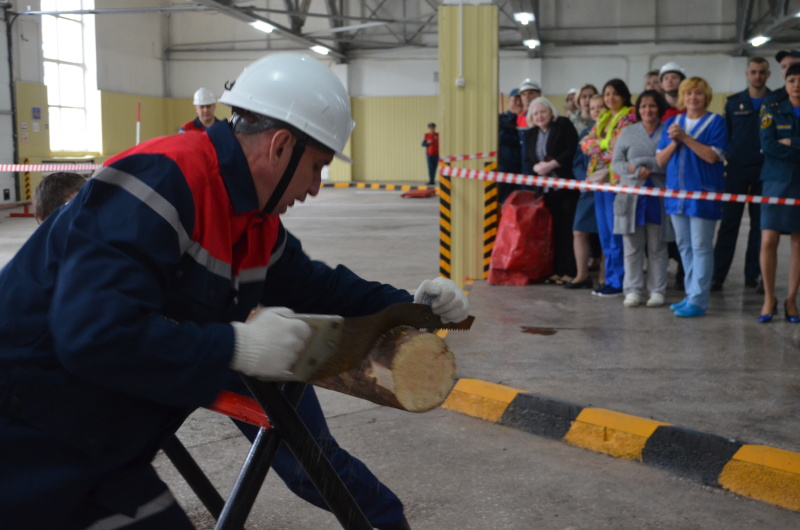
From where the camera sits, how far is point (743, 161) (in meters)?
7.45

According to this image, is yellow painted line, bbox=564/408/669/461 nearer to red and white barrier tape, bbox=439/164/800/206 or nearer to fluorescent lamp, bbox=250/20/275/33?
red and white barrier tape, bbox=439/164/800/206

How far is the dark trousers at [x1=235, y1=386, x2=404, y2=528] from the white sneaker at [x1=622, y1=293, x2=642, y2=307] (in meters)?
4.74

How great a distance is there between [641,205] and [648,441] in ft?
10.9

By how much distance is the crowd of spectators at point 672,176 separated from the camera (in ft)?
20.4

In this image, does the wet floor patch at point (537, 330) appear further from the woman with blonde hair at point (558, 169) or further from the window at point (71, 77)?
the window at point (71, 77)

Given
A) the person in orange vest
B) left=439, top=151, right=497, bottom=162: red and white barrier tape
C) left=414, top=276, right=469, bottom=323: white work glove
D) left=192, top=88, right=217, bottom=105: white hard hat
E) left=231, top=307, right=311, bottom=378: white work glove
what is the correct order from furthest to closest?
the person in orange vest < left=192, top=88, right=217, bottom=105: white hard hat < left=439, top=151, right=497, bottom=162: red and white barrier tape < left=414, top=276, right=469, bottom=323: white work glove < left=231, top=307, right=311, bottom=378: white work glove

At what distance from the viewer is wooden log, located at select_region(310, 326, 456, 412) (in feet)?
6.25

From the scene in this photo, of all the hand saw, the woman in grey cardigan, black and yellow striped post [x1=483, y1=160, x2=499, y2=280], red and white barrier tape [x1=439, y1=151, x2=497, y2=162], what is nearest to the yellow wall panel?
black and yellow striped post [x1=483, y1=160, x2=499, y2=280]

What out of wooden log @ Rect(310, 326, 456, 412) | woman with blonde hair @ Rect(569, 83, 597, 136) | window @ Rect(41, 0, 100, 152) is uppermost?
window @ Rect(41, 0, 100, 152)

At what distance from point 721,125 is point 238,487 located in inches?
213

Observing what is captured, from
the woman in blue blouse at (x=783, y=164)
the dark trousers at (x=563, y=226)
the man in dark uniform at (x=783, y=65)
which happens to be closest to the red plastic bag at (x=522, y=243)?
the dark trousers at (x=563, y=226)

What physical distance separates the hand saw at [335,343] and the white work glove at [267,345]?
30mm

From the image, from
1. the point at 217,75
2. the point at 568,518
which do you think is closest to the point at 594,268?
the point at 568,518

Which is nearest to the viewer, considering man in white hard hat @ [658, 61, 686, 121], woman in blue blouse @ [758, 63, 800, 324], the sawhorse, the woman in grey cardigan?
the sawhorse
